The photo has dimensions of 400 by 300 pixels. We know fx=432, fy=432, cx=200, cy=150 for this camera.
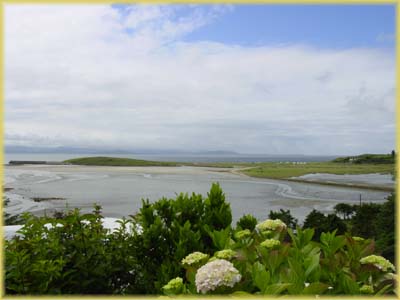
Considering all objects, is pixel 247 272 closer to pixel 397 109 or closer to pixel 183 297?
pixel 183 297

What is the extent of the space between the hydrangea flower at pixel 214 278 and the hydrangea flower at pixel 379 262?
0.79 meters

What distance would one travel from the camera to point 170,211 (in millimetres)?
3932

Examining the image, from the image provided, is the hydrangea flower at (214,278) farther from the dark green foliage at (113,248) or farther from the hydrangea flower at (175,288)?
the dark green foliage at (113,248)

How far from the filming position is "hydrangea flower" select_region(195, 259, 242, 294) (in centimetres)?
184

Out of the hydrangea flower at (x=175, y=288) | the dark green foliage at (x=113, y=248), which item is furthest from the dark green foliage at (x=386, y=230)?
the hydrangea flower at (x=175, y=288)

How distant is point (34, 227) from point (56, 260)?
16.7 inches

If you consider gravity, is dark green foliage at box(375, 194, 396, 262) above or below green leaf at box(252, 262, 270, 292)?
below

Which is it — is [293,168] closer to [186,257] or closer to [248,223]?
[248,223]

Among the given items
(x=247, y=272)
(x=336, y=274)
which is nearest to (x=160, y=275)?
(x=247, y=272)

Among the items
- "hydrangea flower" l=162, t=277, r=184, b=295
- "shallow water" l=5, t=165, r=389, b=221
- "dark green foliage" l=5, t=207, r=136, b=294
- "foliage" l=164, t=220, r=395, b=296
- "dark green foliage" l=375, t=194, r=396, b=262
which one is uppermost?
"foliage" l=164, t=220, r=395, b=296

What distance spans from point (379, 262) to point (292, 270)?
0.55m

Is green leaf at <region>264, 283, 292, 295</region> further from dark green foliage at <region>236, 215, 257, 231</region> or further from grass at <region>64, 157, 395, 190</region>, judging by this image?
grass at <region>64, 157, 395, 190</region>

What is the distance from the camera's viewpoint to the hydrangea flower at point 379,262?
2207 mm

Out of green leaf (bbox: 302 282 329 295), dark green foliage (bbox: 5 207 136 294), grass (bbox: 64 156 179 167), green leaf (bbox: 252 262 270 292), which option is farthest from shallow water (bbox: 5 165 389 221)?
grass (bbox: 64 156 179 167)
